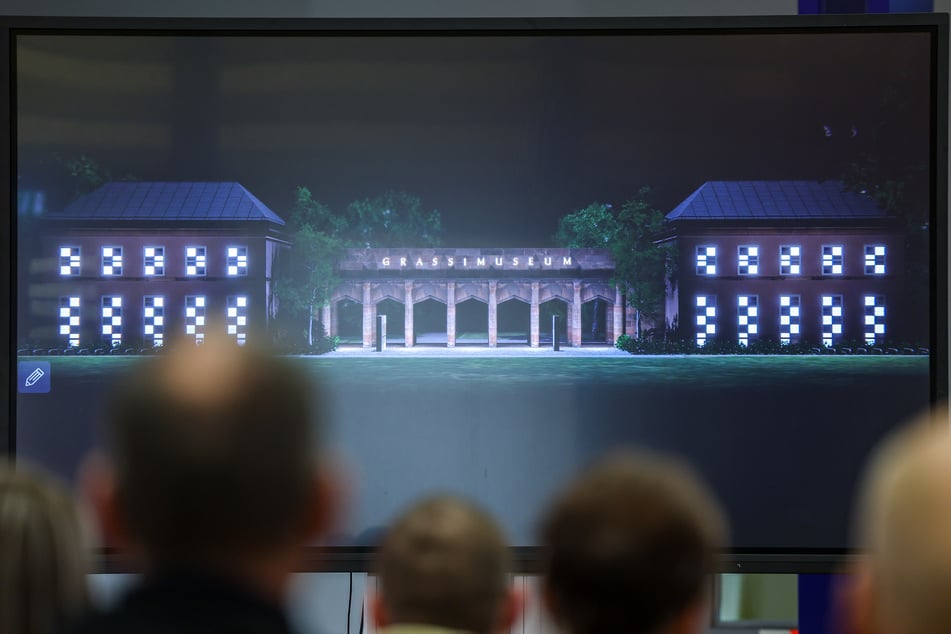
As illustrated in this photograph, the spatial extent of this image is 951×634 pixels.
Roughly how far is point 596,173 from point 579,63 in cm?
37

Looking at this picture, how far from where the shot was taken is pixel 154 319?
314cm

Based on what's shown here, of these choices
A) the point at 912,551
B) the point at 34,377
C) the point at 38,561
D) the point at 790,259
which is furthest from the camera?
the point at 790,259

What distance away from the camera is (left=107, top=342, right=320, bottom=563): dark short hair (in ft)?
2.86

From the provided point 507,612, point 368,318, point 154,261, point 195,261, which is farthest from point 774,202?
point 507,612

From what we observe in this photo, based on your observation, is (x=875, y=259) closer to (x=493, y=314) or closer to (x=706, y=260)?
(x=706, y=260)

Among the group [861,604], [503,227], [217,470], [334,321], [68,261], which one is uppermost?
[503,227]

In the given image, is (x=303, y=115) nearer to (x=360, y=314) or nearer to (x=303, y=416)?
(x=360, y=314)

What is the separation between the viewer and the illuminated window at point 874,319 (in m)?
3.11

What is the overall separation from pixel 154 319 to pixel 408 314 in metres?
0.86

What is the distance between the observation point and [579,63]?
3074 mm

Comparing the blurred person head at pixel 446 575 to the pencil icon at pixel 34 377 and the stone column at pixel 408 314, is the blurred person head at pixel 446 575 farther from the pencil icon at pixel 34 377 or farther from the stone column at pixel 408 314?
the pencil icon at pixel 34 377

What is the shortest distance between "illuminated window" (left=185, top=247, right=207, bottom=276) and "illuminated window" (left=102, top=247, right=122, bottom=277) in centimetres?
22

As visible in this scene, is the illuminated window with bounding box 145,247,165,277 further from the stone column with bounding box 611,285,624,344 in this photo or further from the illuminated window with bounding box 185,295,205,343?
the stone column with bounding box 611,285,624,344

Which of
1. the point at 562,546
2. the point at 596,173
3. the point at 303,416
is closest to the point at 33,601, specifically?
the point at 303,416
